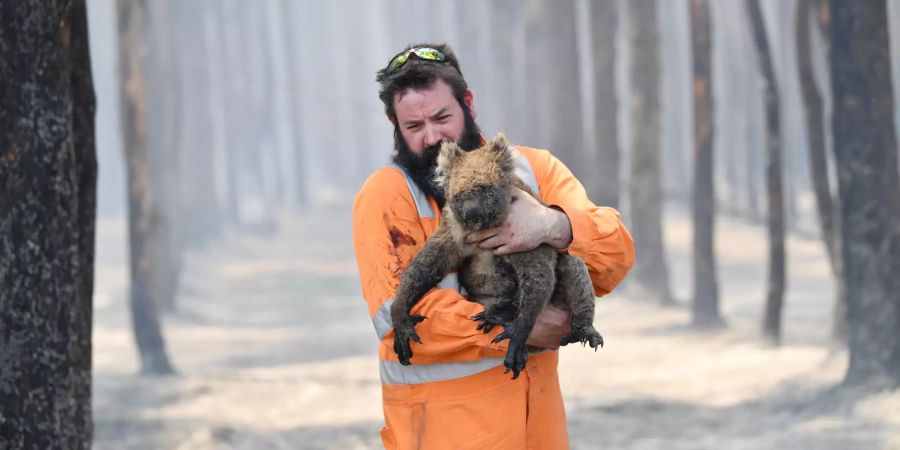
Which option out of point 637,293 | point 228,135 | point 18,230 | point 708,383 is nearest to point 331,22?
point 228,135

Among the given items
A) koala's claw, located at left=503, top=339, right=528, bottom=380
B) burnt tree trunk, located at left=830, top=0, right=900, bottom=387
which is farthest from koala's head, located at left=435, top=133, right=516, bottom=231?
burnt tree trunk, located at left=830, top=0, right=900, bottom=387

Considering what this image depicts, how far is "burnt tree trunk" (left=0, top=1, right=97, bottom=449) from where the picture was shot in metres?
A: 4.50

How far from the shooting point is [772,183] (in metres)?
11.9

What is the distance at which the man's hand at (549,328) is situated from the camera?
116 inches

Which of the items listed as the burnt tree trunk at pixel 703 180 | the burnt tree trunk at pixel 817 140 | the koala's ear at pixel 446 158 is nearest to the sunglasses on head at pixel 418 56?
the koala's ear at pixel 446 158

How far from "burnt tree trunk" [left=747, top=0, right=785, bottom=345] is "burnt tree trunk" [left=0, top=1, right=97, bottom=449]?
851 cm

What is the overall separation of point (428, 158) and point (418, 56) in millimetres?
287

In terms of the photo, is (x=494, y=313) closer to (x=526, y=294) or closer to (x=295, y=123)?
(x=526, y=294)

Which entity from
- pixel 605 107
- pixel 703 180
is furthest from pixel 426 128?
pixel 605 107

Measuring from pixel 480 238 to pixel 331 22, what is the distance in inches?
2926

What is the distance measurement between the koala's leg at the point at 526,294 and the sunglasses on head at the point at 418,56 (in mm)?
606

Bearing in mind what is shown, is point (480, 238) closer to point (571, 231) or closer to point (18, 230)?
point (571, 231)

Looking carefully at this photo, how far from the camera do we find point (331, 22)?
248 feet

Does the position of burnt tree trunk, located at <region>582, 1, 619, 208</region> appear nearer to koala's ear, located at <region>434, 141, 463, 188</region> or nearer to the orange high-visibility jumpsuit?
the orange high-visibility jumpsuit
